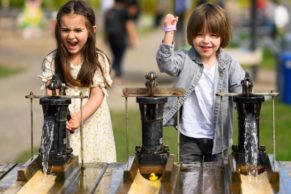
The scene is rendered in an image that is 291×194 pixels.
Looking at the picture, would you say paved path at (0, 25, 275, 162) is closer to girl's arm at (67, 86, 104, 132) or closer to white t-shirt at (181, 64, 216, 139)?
girl's arm at (67, 86, 104, 132)

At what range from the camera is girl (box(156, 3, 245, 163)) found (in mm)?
4980

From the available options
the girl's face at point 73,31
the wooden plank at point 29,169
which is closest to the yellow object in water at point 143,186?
the wooden plank at point 29,169

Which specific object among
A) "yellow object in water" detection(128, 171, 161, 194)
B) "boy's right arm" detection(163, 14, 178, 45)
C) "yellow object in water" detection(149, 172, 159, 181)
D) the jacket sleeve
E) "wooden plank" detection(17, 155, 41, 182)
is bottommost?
"yellow object in water" detection(128, 171, 161, 194)

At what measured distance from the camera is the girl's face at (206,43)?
4.98 metres

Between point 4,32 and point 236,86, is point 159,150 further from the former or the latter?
point 4,32

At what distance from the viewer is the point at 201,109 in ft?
16.9

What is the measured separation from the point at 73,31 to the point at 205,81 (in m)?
0.84

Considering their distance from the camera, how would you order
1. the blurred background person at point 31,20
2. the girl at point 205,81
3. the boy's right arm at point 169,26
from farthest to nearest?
the blurred background person at point 31,20
the girl at point 205,81
the boy's right arm at point 169,26

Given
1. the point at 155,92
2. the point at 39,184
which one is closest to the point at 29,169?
the point at 39,184

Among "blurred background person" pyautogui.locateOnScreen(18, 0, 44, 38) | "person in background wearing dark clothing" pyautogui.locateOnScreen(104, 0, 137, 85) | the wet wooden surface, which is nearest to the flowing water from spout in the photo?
the wet wooden surface

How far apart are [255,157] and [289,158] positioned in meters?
4.49

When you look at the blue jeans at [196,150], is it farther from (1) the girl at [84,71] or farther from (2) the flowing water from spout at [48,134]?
(2) the flowing water from spout at [48,134]

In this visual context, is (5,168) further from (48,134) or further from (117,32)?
(117,32)

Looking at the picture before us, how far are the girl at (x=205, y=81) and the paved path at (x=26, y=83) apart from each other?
421 cm
